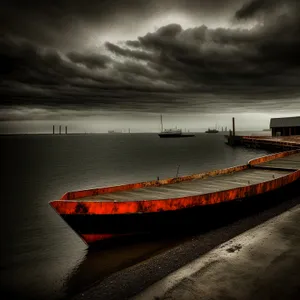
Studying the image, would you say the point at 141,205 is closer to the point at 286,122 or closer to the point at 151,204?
the point at 151,204

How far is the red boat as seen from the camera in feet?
27.2

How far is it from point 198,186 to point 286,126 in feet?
223

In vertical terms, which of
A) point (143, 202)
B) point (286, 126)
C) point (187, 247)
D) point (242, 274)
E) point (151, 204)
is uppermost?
point (286, 126)

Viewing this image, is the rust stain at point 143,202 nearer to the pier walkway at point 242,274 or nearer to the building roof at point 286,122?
the pier walkway at point 242,274

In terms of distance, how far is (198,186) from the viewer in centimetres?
1256

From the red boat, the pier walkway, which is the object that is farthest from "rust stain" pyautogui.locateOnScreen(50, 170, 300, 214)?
the pier walkway

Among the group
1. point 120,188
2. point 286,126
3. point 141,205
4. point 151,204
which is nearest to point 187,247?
point 151,204

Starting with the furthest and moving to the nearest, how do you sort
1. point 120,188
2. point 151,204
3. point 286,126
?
point 286,126 → point 120,188 → point 151,204

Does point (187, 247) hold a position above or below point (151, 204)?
below

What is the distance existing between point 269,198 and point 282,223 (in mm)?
4156

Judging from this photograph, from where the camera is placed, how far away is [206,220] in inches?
414

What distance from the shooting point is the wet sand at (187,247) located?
21.7 feet

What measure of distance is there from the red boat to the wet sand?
2.02 feet

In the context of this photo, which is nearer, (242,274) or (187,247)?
(242,274)
